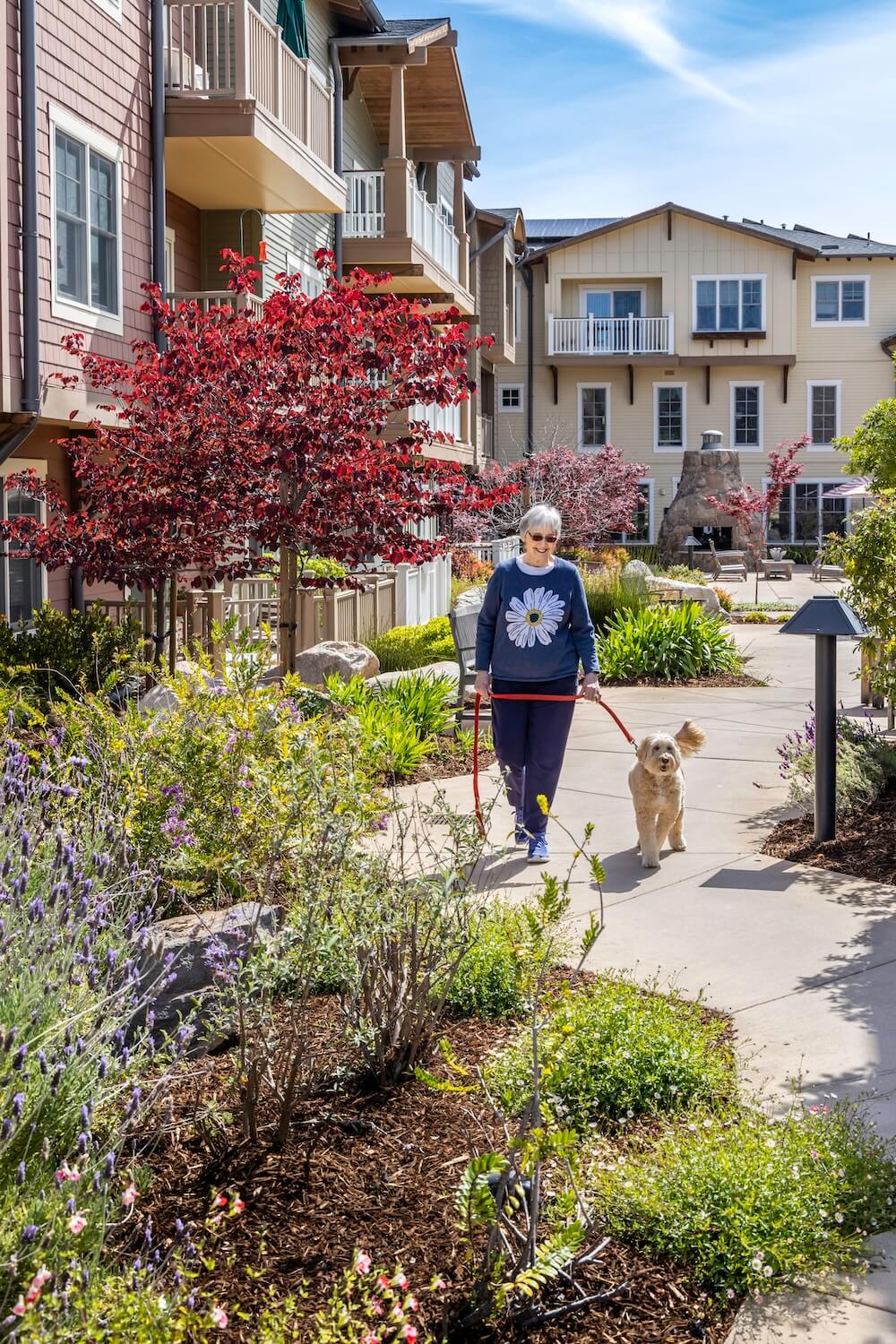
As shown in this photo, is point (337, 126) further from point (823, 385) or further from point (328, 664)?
point (823, 385)

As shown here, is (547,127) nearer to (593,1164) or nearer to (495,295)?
(495,295)

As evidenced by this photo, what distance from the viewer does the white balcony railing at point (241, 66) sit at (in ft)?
44.4

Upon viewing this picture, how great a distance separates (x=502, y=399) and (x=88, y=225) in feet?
105

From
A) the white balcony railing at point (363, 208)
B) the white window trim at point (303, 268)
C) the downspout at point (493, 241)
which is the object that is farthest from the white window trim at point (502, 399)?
the white window trim at point (303, 268)

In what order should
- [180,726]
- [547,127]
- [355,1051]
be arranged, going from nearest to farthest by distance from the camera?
[355,1051], [180,726], [547,127]

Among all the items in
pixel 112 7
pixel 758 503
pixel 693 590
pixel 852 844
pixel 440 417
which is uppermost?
pixel 112 7

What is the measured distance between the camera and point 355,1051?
4.21 metres

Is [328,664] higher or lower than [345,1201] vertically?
higher

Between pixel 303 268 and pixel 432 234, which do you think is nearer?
pixel 303 268

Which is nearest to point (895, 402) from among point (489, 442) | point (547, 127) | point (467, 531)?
point (547, 127)

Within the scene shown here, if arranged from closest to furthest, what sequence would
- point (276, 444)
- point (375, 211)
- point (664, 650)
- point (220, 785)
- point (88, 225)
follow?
point (220, 785) → point (276, 444) → point (88, 225) → point (664, 650) → point (375, 211)

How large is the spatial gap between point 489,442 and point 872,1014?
37.4 meters

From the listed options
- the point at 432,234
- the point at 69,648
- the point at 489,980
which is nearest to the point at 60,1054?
the point at 489,980

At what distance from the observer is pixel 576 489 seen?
Answer: 35.6 m
